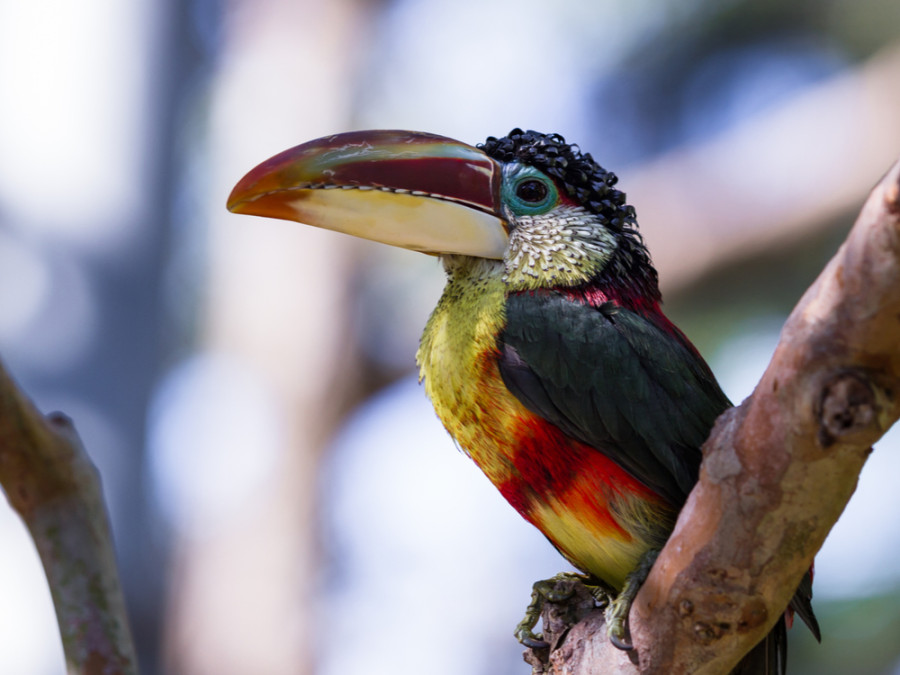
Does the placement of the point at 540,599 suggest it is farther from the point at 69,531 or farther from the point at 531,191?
the point at 69,531

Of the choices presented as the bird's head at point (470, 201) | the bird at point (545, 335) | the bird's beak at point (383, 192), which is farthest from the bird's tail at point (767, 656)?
the bird's beak at point (383, 192)

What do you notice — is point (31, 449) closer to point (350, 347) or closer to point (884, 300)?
point (884, 300)

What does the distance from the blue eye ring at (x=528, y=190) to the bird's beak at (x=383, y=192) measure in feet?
0.31

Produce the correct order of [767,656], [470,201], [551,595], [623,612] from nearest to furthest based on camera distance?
[623,612]
[767,656]
[551,595]
[470,201]

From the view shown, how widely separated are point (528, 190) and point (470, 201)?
0.64 feet

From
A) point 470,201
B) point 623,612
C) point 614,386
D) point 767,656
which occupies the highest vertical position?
point 470,201

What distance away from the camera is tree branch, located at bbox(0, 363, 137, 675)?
1.48 metres

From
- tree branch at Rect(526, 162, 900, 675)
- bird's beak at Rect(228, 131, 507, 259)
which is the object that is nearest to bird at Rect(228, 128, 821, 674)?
bird's beak at Rect(228, 131, 507, 259)

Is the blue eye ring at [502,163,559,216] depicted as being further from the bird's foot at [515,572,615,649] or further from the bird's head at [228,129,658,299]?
the bird's foot at [515,572,615,649]

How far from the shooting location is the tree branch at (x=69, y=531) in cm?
148

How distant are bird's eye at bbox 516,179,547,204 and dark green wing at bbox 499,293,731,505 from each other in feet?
1.22

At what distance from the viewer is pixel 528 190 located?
2.48 m

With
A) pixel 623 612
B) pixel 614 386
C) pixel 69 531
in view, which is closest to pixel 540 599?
pixel 623 612

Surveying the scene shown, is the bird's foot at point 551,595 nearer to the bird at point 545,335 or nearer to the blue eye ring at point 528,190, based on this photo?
the bird at point 545,335
